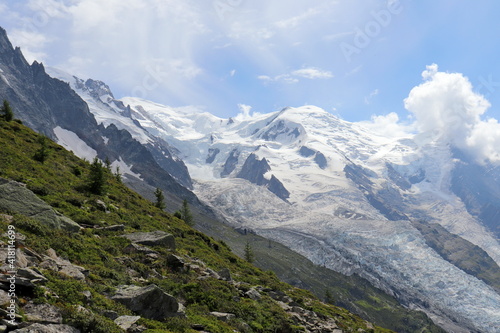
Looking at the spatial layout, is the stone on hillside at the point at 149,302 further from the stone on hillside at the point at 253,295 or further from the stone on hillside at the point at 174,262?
the stone on hillside at the point at 253,295

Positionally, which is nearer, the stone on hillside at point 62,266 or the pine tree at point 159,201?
the stone on hillside at point 62,266

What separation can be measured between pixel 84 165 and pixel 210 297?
135 ft

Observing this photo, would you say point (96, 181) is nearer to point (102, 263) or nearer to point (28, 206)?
point (28, 206)

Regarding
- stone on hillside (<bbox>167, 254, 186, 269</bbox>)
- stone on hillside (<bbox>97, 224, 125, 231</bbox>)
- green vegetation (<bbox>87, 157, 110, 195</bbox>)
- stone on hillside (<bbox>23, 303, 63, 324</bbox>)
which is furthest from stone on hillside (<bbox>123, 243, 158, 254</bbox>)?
green vegetation (<bbox>87, 157, 110, 195</bbox>)

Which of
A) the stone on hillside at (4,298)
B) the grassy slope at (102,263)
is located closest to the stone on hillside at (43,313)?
the grassy slope at (102,263)

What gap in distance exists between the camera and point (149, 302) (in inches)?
674

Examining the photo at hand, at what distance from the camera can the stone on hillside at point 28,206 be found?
2255 centimetres

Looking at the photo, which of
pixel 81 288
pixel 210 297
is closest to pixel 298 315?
pixel 210 297

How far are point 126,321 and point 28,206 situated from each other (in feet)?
43.0

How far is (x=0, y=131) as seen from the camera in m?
46.7

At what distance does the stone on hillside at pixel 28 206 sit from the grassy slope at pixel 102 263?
1213 millimetres

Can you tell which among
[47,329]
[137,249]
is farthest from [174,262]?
[47,329]

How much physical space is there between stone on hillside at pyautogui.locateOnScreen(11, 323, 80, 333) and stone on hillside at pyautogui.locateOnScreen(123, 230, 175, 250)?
1675 centimetres

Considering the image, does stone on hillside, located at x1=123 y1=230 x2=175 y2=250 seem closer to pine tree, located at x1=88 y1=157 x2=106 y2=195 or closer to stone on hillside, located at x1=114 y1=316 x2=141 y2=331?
pine tree, located at x1=88 y1=157 x2=106 y2=195
